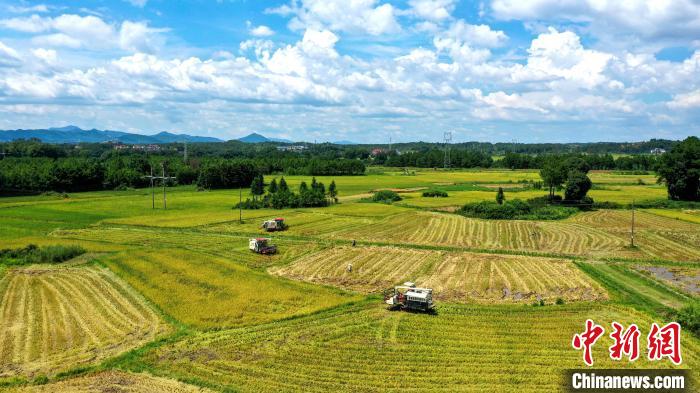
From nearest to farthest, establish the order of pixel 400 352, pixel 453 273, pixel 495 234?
1. pixel 400 352
2. pixel 453 273
3. pixel 495 234

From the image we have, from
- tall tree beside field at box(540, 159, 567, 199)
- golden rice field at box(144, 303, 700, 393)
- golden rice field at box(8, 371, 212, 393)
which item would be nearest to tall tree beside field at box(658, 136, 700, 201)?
tall tree beside field at box(540, 159, 567, 199)

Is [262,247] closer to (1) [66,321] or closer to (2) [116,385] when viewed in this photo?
(1) [66,321]

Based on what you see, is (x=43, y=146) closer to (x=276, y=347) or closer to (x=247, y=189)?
(x=247, y=189)

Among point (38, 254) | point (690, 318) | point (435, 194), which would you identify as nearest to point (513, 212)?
point (435, 194)

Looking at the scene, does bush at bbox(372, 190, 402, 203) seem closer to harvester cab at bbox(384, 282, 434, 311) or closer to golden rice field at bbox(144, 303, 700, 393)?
harvester cab at bbox(384, 282, 434, 311)

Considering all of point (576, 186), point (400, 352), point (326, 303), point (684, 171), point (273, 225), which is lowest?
point (400, 352)
